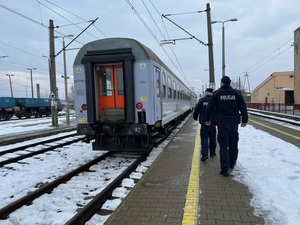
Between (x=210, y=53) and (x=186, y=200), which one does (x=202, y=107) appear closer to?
(x=186, y=200)

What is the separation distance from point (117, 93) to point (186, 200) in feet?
16.0

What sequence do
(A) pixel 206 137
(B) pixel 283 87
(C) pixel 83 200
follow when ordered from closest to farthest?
(C) pixel 83 200
(A) pixel 206 137
(B) pixel 283 87

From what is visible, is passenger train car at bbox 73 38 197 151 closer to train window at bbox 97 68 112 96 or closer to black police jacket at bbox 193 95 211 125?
train window at bbox 97 68 112 96

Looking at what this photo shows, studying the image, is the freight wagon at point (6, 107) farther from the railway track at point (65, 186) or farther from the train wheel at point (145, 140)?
the train wheel at point (145, 140)

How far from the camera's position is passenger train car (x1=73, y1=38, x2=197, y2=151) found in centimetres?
855

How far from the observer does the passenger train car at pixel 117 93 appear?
8.55m

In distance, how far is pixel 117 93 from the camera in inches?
361

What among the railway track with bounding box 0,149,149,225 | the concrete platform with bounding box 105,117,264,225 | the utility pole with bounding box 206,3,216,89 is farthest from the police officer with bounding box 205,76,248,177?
the utility pole with bounding box 206,3,216,89

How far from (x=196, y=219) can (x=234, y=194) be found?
1.30 meters

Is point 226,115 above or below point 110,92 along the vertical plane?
below

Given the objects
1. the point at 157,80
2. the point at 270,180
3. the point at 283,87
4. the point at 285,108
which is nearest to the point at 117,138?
the point at 157,80

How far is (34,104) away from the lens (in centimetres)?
4272

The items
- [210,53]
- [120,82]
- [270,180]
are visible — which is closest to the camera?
[270,180]

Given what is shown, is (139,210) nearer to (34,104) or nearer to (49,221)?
(49,221)
